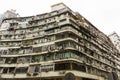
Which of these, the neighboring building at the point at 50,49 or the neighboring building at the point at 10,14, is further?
the neighboring building at the point at 10,14

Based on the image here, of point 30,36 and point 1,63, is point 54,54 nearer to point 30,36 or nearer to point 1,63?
point 30,36

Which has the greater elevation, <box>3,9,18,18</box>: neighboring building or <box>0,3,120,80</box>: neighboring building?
<box>3,9,18,18</box>: neighboring building

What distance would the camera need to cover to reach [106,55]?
3997 centimetres

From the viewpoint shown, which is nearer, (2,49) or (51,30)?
(51,30)

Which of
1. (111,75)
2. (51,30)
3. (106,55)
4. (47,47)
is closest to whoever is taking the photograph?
(111,75)

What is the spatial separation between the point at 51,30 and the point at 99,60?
13743 millimetres

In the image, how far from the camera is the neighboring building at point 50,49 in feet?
82.2

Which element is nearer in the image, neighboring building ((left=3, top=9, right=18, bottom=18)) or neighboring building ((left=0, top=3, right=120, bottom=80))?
neighboring building ((left=0, top=3, right=120, bottom=80))

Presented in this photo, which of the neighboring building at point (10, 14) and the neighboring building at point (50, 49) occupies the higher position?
the neighboring building at point (10, 14)

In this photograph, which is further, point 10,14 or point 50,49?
point 10,14

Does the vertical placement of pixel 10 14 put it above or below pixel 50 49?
above

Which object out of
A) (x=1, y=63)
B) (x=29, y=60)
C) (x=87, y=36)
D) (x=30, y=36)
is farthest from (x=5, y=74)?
(x=87, y=36)

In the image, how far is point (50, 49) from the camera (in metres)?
27.6

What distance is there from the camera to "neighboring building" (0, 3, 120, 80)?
2506 centimetres
